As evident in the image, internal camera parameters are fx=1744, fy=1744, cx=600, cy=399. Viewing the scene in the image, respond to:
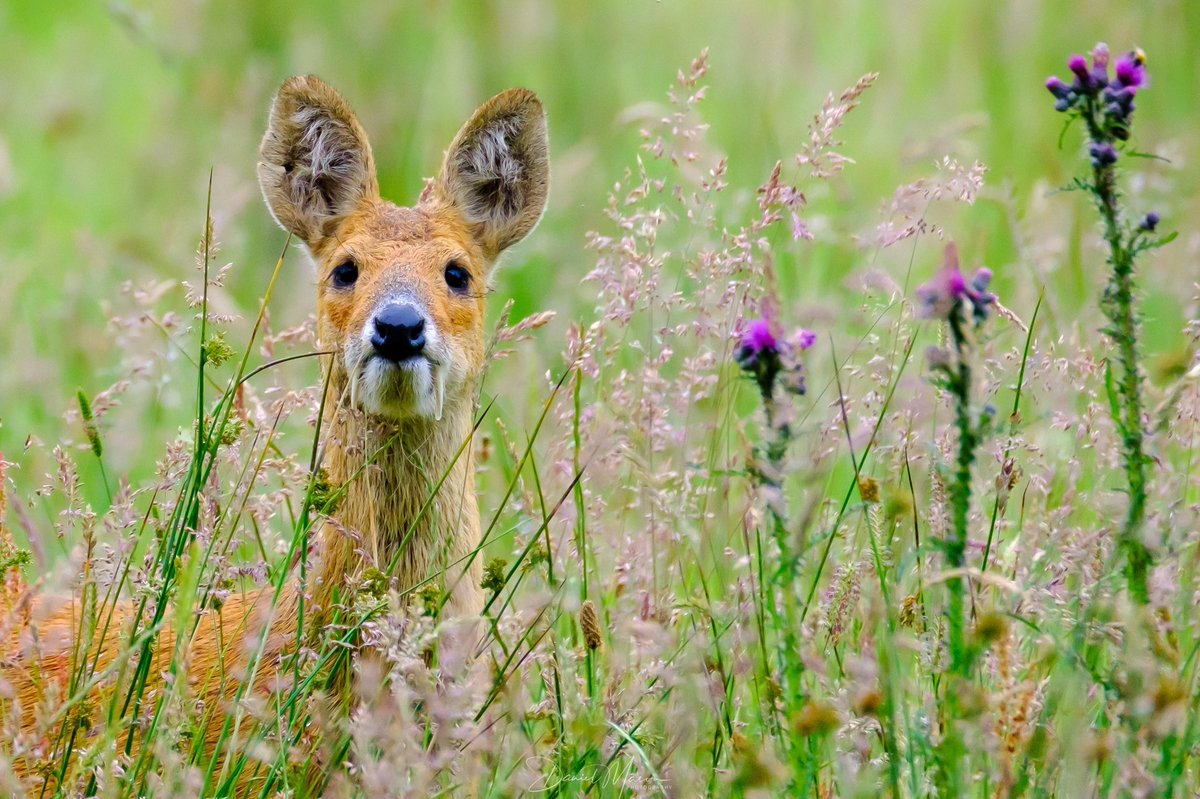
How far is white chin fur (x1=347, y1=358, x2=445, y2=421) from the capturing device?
457 centimetres

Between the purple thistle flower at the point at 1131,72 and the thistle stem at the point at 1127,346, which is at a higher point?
the purple thistle flower at the point at 1131,72

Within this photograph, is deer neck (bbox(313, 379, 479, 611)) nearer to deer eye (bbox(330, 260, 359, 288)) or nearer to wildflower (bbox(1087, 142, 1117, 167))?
deer eye (bbox(330, 260, 359, 288))

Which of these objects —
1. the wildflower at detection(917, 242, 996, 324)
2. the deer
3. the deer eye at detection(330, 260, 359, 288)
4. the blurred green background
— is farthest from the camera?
the blurred green background

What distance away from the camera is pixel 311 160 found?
5.55m

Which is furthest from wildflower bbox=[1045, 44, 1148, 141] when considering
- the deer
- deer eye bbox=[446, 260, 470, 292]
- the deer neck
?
deer eye bbox=[446, 260, 470, 292]

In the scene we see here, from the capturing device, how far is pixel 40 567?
4.63 metres

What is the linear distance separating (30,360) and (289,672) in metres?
3.49

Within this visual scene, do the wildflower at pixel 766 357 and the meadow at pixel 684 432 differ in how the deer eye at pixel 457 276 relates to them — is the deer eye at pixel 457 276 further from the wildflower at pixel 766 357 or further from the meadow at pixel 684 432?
the wildflower at pixel 766 357

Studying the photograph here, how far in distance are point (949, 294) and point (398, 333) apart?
2126 millimetres

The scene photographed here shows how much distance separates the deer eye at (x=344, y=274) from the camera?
5.11 metres

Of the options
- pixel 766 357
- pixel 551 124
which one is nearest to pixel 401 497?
pixel 766 357

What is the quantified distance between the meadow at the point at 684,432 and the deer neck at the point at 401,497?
0.49ft

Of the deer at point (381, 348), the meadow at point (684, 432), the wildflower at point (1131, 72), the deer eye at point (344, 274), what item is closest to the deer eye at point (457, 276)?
the deer at point (381, 348)

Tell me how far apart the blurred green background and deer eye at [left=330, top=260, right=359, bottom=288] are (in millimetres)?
2021
